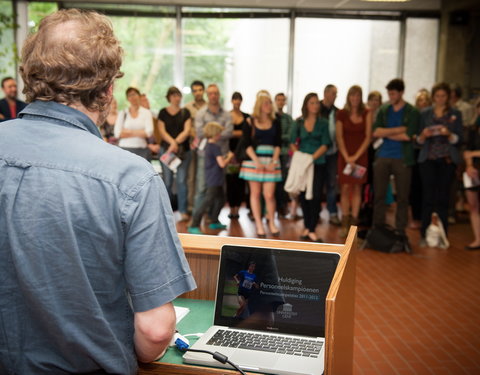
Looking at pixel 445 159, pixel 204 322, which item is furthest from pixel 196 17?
pixel 204 322

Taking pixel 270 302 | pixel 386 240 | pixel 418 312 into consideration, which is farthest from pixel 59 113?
pixel 386 240

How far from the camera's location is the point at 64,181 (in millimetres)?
1080

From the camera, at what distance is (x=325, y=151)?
6172 mm

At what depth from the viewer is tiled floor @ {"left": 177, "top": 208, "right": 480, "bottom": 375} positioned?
11.1 ft

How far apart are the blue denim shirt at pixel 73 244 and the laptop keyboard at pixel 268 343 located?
584mm

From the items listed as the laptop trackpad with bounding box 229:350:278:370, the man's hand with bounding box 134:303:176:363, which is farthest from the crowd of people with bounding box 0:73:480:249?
the man's hand with bounding box 134:303:176:363

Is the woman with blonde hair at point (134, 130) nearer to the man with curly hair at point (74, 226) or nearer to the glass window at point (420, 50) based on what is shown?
the glass window at point (420, 50)

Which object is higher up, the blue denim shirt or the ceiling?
the ceiling

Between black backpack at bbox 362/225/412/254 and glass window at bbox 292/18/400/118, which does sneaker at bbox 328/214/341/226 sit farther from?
glass window at bbox 292/18/400/118

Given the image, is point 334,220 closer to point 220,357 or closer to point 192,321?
point 192,321

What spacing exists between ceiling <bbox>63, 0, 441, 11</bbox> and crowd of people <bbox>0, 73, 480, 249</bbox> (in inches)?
133

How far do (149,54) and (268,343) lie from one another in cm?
962

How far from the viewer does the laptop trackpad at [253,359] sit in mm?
1544

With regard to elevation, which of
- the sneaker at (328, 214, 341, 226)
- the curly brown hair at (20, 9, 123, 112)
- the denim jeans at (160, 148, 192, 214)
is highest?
the curly brown hair at (20, 9, 123, 112)
